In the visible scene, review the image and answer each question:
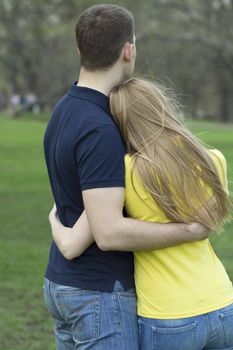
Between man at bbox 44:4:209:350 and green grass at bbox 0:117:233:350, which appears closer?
man at bbox 44:4:209:350

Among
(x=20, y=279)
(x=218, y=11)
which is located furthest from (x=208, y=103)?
(x=20, y=279)

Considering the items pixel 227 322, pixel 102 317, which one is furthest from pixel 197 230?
pixel 102 317

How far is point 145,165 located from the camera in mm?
2490

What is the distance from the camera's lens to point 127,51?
255 centimetres

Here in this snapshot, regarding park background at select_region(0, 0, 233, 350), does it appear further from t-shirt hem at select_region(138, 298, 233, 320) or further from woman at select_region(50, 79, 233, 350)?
t-shirt hem at select_region(138, 298, 233, 320)

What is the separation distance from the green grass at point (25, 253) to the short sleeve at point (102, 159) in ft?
3.92

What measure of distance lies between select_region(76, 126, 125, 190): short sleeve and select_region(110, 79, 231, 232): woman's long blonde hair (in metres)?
0.07

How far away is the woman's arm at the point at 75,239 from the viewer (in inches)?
101

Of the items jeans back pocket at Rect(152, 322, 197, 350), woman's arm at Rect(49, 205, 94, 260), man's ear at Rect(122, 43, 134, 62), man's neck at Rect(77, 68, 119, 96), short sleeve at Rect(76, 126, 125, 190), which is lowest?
jeans back pocket at Rect(152, 322, 197, 350)

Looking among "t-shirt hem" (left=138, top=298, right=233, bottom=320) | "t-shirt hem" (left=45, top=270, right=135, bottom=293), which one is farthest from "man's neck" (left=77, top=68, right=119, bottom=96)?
"t-shirt hem" (left=138, top=298, right=233, bottom=320)

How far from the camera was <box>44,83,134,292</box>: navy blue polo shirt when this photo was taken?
2.46 metres

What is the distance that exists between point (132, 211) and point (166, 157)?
22cm

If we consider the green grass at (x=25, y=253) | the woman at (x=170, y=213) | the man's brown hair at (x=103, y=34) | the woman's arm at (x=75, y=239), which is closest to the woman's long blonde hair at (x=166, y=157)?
the woman at (x=170, y=213)

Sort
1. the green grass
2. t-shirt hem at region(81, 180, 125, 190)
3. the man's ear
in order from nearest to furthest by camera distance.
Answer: t-shirt hem at region(81, 180, 125, 190) < the man's ear < the green grass
